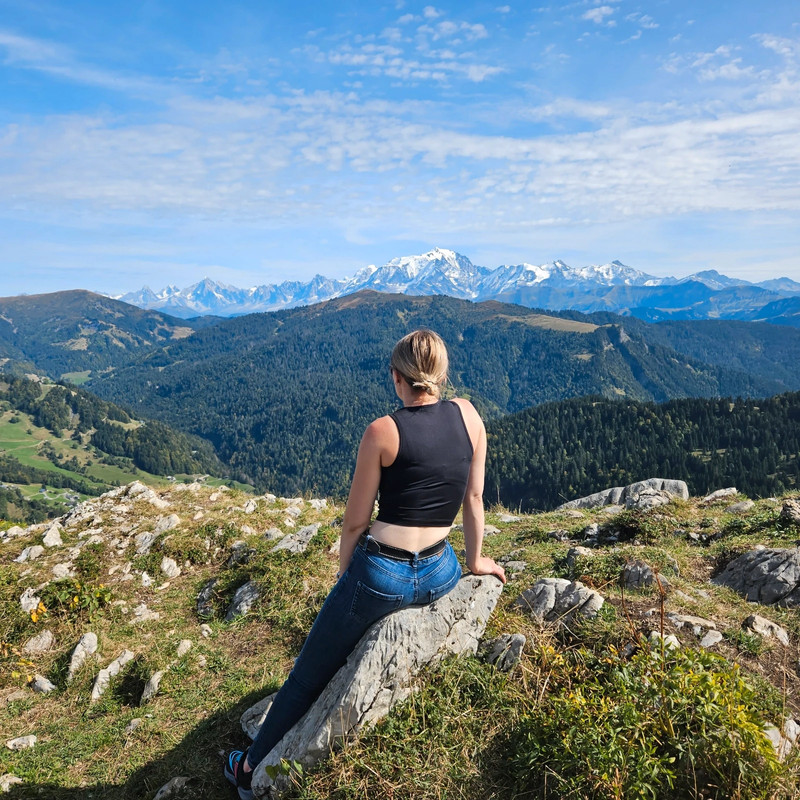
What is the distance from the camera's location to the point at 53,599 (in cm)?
999

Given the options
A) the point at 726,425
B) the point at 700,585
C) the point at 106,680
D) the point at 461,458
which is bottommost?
the point at 726,425

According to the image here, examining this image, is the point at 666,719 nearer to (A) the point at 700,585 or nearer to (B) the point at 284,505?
(A) the point at 700,585

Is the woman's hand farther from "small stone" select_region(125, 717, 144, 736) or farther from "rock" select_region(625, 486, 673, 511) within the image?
"rock" select_region(625, 486, 673, 511)

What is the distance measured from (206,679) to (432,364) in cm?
722

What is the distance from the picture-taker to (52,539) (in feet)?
41.6

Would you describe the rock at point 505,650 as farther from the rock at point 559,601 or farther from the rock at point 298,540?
the rock at point 298,540

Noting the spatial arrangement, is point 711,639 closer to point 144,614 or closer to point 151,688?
point 151,688

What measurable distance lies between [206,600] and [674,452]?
603 ft

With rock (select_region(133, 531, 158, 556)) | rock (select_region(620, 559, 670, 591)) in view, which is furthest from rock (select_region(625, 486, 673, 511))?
rock (select_region(133, 531, 158, 556))

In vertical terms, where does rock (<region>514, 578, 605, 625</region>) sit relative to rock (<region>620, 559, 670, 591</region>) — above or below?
above

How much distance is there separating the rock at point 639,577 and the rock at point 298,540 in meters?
6.97

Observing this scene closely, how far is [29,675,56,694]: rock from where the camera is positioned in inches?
332

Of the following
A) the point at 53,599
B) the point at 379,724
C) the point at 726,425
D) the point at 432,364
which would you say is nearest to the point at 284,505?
the point at 53,599

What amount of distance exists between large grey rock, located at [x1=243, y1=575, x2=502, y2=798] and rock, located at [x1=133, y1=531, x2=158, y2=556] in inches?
338
